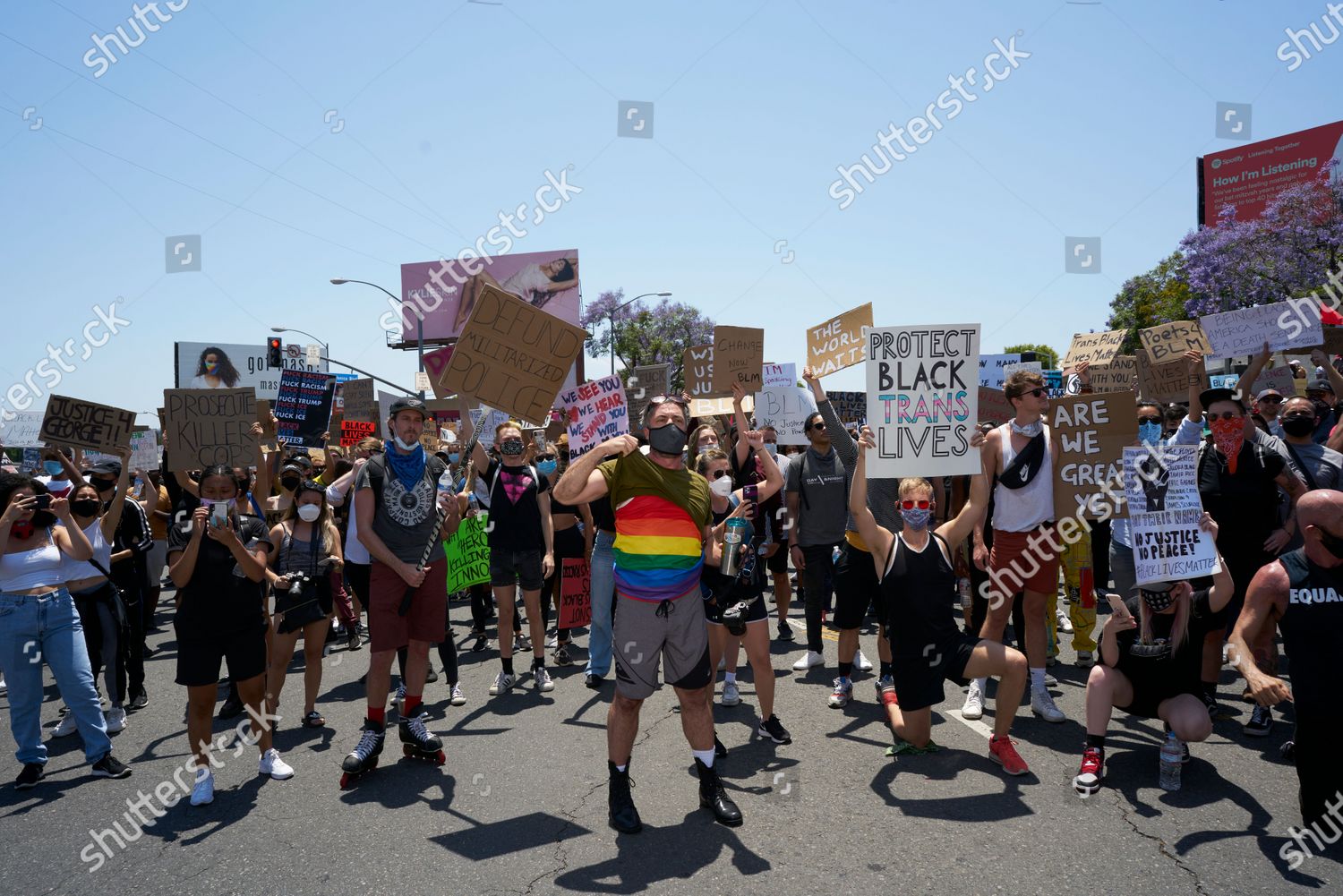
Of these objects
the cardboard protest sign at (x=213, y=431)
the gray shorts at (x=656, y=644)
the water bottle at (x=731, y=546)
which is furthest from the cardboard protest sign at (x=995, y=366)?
the gray shorts at (x=656, y=644)

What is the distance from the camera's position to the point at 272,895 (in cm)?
388

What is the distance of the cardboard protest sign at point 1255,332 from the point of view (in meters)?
8.19

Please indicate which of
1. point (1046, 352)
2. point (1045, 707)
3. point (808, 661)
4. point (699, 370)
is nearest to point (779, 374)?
point (699, 370)

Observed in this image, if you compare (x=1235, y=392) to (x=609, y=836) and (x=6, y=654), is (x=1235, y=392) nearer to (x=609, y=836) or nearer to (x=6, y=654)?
(x=609, y=836)

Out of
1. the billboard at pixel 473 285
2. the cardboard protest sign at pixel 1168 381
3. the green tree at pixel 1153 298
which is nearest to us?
A: the cardboard protest sign at pixel 1168 381

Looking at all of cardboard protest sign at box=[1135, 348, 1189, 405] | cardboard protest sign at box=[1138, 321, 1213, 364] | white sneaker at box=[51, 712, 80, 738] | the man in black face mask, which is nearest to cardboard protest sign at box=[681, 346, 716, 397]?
cardboard protest sign at box=[1138, 321, 1213, 364]

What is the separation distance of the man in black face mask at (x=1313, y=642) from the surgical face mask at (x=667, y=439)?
3003 millimetres

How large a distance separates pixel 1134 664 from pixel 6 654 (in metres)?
7.08

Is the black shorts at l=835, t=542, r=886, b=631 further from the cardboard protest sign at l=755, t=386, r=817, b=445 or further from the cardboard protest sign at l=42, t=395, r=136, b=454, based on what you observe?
the cardboard protest sign at l=42, t=395, r=136, b=454

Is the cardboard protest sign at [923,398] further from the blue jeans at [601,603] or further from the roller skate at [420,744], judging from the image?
the roller skate at [420,744]

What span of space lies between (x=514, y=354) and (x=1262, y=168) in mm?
66503

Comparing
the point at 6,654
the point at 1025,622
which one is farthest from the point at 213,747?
the point at 1025,622

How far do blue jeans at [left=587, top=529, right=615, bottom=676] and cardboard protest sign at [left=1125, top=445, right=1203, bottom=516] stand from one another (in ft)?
13.2

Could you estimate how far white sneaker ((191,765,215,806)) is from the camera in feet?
16.4
